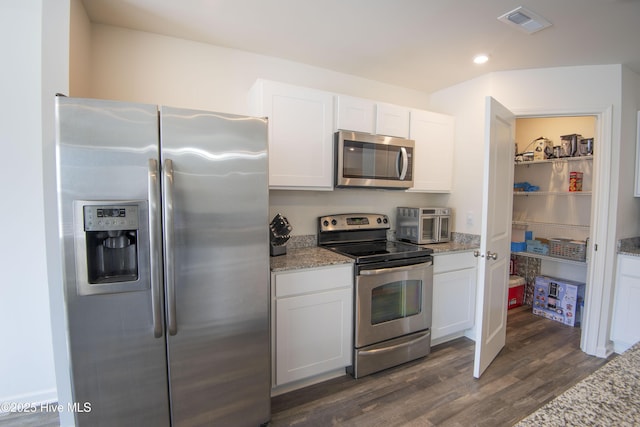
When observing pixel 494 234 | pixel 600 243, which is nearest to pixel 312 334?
pixel 494 234

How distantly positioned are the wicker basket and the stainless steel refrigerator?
3357 mm

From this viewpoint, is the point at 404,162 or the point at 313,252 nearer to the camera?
the point at 313,252

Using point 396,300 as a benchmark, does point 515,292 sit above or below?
below

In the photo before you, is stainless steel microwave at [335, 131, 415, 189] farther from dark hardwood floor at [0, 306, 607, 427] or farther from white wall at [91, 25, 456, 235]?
dark hardwood floor at [0, 306, 607, 427]

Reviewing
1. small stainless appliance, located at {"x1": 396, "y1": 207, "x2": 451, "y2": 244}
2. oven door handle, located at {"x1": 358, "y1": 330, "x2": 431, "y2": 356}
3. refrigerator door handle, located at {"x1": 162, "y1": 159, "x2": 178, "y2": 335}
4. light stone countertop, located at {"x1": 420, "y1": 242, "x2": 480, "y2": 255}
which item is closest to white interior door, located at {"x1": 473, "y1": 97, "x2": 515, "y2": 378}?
light stone countertop, located at {"x1": 420, "y1": 242, "x2": 480, "y2": 255}

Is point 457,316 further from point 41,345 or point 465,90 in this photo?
point 41,345

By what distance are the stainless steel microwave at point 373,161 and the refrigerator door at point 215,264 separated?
0.88 metres

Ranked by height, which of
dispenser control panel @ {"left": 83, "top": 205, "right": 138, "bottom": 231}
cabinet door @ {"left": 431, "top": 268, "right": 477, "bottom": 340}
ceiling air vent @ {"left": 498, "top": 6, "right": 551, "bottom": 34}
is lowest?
cabinet door @ {"left": 431, "top": 268, "right": 477, "bottom": 340}

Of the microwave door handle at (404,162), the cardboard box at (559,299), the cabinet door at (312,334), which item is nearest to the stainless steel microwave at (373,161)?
the microwave door handle at (404,162)

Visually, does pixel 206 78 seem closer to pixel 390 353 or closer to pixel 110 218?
pixel 110 218

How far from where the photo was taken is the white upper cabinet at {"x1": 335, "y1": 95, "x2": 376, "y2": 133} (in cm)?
234

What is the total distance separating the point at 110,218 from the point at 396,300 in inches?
77.2

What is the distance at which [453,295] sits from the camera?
2.64 meters

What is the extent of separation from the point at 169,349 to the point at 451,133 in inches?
117
